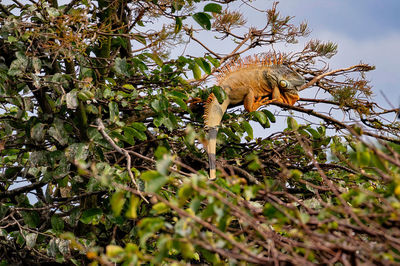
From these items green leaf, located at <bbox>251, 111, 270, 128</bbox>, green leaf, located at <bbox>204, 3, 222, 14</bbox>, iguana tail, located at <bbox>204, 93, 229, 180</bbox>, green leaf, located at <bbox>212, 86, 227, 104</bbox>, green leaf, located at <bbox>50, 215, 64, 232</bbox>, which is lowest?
green leaf, located at <bbox>50, 215, 64, 232</bbox>

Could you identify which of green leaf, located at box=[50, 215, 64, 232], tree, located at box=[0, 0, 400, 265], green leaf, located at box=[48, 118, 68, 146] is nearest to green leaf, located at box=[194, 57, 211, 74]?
tree, located at box=[0, 0, 400, 265]

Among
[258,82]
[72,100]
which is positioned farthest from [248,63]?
[72,100]

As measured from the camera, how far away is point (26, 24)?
9.45 ft

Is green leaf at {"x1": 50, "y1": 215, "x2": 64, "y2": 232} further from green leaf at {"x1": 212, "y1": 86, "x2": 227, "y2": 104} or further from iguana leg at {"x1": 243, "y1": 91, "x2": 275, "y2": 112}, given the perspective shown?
iguana leg at {"x1": 243, "y1": 91, "x2": 275, "y2": 112}

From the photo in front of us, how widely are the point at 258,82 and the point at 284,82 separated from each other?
22cm

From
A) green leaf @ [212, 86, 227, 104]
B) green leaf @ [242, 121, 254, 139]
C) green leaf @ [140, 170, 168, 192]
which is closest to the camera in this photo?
green leaf @ [140, 170, 168, 192]

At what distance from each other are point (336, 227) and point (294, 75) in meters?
2.81

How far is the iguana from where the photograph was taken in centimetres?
388

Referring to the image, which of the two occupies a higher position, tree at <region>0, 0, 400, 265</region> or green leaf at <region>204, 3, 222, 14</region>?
green leaf at <region>204, 3, 222, 14</region>

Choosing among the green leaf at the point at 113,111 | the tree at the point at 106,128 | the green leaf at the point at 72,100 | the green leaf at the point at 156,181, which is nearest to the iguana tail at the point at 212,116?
the tree at the point at 106,128

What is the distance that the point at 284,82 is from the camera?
152 inches

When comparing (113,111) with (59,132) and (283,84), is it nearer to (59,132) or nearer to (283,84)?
(59,132)

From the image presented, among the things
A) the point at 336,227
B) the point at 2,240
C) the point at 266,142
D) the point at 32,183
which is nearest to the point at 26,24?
the point at 32,183

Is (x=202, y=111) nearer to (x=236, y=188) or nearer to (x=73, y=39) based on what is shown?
(x=73, y=39)
